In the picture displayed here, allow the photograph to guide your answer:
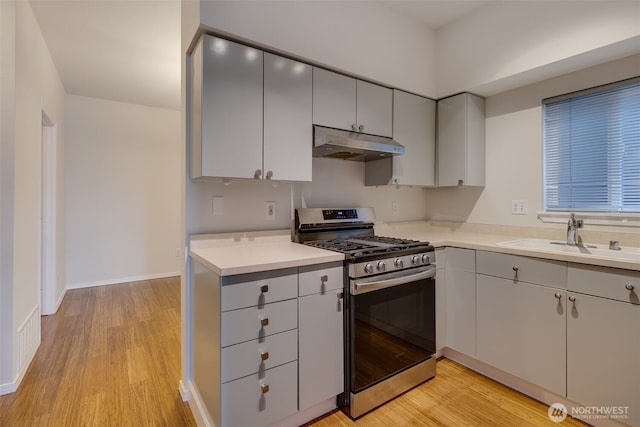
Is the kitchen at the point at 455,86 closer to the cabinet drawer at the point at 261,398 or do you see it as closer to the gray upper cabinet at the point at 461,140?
the gray upper cabinet at the point at 461,140

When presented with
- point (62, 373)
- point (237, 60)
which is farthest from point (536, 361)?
point (62, 373)

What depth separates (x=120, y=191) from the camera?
181 inches

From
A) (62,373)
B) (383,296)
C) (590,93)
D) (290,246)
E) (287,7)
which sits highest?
(287,7)

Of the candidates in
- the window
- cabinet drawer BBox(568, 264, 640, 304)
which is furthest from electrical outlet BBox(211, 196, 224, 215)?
the window

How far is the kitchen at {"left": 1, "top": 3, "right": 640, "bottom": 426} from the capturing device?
185cm

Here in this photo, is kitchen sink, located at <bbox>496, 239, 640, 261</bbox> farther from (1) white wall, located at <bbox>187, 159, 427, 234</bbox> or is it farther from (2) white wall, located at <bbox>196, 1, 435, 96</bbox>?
(2) white wall, located at <bbox>196, 1, 435, 96</bbox>

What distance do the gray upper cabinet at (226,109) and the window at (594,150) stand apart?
2.15m

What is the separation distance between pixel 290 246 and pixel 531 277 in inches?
57.4

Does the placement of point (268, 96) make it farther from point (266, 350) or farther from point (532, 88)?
point (532, 88)

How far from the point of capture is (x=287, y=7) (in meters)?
1.83

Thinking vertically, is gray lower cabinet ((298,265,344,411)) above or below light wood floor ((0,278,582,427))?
above

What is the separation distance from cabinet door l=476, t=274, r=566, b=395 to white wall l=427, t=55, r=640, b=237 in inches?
30.2

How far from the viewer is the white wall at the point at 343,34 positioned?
169 centimetres

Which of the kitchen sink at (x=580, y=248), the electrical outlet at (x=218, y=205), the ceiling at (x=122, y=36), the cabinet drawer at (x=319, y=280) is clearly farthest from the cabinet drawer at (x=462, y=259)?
the ceiling at (x=122, y=36)
